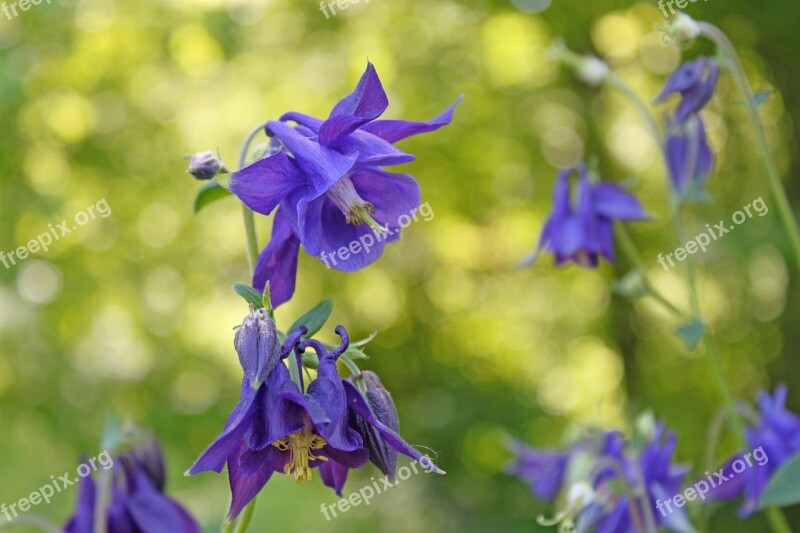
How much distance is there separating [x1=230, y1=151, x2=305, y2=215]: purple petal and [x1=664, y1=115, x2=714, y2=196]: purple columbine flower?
0.89 meters

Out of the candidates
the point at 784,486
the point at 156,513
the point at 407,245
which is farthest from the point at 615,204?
the point at 407,245

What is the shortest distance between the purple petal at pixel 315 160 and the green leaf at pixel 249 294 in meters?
0.11

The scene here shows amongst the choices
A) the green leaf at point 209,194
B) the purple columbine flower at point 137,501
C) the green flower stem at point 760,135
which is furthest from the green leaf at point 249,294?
the green flower stem at point 760,135

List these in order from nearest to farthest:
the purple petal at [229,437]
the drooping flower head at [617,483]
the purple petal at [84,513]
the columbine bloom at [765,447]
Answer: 1. the purple petal at [229,437]
2. the purple petal at [84,513]
3. the drooping flower head at [617,483]
4. the columbine bloom at [765,447]

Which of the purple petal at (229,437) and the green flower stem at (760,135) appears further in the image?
the green flower stem at (760,135)

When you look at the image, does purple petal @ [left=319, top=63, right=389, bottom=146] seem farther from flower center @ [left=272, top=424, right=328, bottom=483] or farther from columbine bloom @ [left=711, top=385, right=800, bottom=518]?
columbine bloom @ [left=711, top=385, right=800, bottom=518]

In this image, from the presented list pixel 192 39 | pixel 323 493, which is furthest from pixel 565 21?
pixel 323 493

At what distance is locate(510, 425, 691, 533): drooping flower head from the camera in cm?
135

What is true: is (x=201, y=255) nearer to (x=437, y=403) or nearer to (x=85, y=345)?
(x=85, y=345)

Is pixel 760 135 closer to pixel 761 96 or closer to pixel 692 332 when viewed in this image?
pixel 761 96

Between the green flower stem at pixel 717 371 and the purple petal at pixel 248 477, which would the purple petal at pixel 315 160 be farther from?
the green flower stem at pixel 717 371

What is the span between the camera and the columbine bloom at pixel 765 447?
1454 millimetres

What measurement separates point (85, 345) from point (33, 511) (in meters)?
1.17

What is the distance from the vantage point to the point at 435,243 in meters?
5.70
